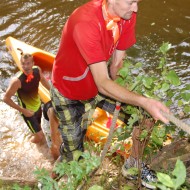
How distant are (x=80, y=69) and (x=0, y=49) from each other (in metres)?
4.87

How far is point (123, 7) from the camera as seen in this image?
2.64 meters

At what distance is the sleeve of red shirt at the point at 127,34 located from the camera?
315cm

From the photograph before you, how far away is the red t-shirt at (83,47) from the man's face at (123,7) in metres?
0.14

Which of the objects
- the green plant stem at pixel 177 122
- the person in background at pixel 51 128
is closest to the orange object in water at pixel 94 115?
the person in background at pixel 51 128

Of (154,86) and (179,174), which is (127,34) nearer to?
(154,86)

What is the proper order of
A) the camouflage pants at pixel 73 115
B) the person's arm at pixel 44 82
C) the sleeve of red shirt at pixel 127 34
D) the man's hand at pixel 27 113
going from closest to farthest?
1. the sleeve of red shirt at pixel 127 34
2. the camouflage pants at pixel 73 115
3. the man's hand at pixel 27 113
4. the person's arm at pixel 44 82

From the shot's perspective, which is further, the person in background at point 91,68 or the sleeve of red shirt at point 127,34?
the sleeve of red shirt at point 127,34

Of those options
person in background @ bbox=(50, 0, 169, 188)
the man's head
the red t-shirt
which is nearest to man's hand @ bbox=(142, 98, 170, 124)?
person in background @ bbox=(50, 0, 169, 188)

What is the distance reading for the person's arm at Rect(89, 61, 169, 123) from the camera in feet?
6.95

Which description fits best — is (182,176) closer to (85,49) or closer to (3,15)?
(85,49)

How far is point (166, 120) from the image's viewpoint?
6.81 feet

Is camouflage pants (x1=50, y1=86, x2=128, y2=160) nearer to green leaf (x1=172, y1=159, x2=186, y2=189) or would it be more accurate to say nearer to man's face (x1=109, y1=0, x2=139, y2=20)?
man's face (x1=109, y1=0, x2=139, y2=20)

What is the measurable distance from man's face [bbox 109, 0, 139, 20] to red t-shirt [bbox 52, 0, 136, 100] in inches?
5.3

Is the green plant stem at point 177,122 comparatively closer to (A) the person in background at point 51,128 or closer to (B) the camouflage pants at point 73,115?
(B) the camouflage pants at point 73,115
